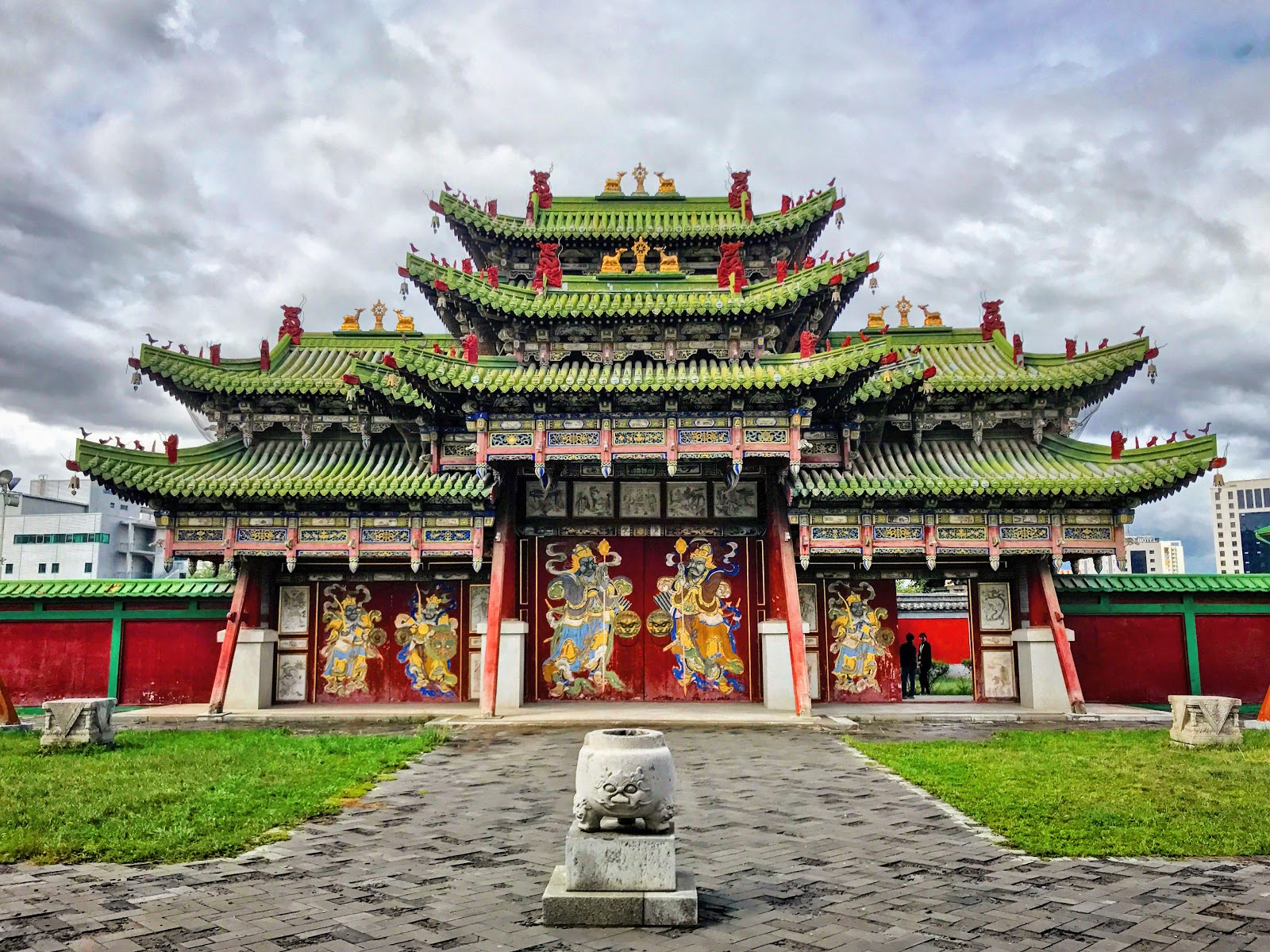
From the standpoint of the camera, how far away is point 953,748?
1398 centimetres

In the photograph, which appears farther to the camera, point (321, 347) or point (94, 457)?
point (321, 347)

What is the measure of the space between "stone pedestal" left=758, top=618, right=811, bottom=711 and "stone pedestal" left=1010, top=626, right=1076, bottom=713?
4941mm

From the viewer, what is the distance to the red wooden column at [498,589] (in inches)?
715

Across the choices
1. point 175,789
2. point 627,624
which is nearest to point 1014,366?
point 627,624

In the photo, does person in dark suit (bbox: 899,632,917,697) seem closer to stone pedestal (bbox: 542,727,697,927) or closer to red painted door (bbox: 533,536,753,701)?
red painted door (bbox: 533,536,753,701)

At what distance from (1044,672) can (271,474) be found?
665 inches

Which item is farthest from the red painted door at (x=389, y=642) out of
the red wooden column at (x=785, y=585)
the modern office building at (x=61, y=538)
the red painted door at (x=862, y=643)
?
the modern office building at (x=61, y=538)

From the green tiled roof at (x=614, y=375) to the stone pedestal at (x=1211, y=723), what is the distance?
780 centimetres

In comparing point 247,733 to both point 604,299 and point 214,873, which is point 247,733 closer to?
point 214,873

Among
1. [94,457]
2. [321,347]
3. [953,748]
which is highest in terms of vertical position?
[321,347]

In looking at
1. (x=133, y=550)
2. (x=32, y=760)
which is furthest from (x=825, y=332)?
(x=133, y=550)

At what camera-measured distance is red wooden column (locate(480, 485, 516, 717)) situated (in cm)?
1817

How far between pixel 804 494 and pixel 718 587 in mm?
3195

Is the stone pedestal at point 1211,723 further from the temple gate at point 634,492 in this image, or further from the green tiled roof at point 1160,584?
the green tiled roof at point 1160,584
